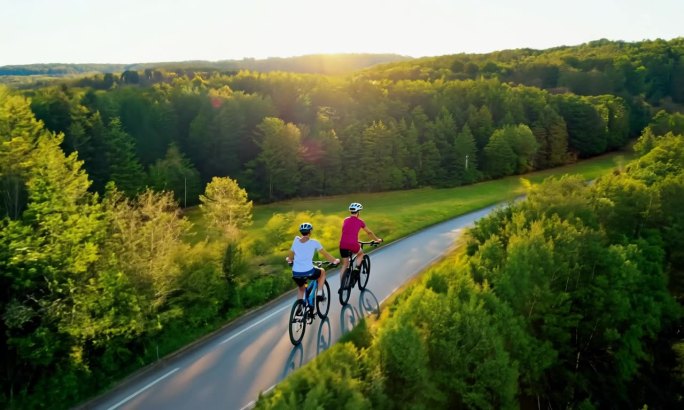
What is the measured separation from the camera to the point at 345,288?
43.5 feet

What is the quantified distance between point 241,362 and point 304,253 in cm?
286

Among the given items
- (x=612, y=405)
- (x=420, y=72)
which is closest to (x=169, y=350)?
(x=612, y=405)

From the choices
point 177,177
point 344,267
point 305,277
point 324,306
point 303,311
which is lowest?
point 177,177

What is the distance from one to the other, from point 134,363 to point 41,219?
371cm

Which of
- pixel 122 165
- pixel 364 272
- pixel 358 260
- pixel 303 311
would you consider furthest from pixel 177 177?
pixel 303 311

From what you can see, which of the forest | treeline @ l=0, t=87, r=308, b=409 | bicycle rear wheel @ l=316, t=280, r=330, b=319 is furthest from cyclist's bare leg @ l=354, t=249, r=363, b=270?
treeline @ l=0, t=87, r=308, b=409

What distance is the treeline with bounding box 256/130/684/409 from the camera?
8.37m

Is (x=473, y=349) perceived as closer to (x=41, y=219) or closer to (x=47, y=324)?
(x=47, y=324)

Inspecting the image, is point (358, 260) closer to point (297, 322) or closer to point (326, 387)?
point (297, 322)

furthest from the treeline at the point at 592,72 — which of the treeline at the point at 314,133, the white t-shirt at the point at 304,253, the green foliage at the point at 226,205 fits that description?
the white t-shirt at the point at 304,253

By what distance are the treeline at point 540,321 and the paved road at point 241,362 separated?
2110 millimetres

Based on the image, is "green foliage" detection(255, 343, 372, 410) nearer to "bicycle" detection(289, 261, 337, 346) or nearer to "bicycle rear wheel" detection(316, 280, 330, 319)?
"bicycle" detection(289, 261, 337, 346)

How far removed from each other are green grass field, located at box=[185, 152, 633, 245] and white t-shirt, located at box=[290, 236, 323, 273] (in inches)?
669

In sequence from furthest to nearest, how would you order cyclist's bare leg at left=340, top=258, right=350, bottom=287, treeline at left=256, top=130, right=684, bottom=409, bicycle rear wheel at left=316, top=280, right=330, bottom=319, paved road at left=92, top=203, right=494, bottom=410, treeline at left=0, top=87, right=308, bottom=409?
cyclist's bare leg at left=340, top=258, right=350, bottom=287, bicycle rear wheel at left=316, top=280, right=330, bottom=319, treeline at left=0, top=87, right=308, bottom=409, paved road at left=92, top=203, right=494, bottom=410, treeline at left=256, top=130, right=684, bottom=409
